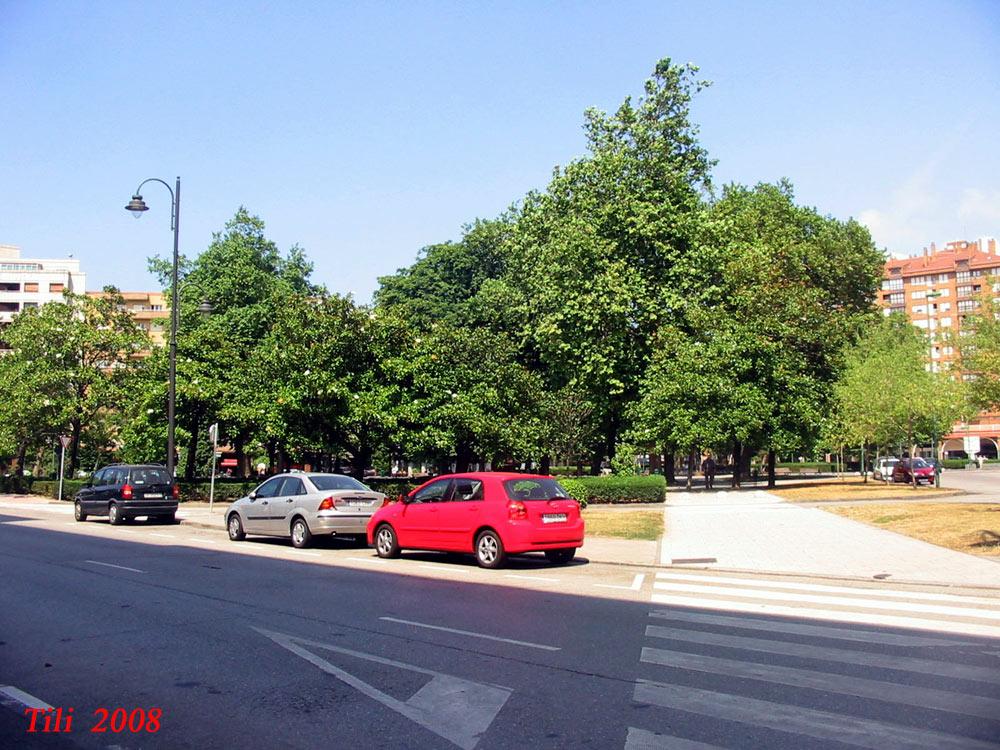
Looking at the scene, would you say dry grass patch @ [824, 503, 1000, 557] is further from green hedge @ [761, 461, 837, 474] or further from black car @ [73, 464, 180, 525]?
green hedge @ [761, 461, 837, 474]

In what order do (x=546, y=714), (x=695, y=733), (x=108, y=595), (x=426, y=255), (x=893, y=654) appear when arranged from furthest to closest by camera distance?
(x=426, y=255)
(x=108, y=595)
(x=893, y=654)
(x=546, y=714)
(x=695, y=733)

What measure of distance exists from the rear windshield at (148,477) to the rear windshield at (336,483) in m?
8.83

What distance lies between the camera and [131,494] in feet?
81.5

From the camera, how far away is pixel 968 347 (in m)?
19.5

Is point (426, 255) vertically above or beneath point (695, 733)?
above

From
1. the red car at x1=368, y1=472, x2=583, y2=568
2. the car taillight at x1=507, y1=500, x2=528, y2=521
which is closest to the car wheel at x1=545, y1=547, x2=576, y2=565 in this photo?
the red car at x1=368, y1=472, x2=583, y2=568

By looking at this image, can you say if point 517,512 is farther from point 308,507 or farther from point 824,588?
point 308,507

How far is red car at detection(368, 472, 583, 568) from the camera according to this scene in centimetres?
1416

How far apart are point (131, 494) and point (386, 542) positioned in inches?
472

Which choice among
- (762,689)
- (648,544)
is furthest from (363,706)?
(648,544)

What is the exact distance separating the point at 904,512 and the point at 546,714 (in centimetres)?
2291

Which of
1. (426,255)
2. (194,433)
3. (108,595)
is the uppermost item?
(426,255)

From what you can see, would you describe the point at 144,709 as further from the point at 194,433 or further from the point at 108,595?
the point at 194,433

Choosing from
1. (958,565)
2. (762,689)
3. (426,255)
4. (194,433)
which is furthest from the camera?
(426,255)
